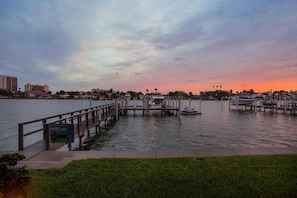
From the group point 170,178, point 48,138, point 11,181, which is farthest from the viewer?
point 48,138

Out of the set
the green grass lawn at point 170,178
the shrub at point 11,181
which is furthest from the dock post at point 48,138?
the shrub at point 11,181

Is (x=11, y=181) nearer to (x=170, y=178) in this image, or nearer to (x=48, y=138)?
(x=170, y=178)

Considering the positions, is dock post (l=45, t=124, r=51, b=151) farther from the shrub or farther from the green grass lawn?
the shrub

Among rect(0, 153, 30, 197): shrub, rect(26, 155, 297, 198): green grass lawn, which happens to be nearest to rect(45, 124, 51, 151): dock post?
rect(26, 155, 297, 198): green grass lawn

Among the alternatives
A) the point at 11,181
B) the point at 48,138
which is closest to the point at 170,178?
the point at 11,181

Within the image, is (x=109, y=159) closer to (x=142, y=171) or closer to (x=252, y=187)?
(x=142, y=171)

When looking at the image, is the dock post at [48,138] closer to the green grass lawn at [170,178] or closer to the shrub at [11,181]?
the green grass lawn at [170,178]

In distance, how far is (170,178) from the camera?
19.4 ft

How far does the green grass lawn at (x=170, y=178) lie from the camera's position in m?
5.04

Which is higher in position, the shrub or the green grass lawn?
the shrub

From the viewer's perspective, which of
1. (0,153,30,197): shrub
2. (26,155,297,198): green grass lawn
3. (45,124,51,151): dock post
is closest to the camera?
(0,153,30,197): shrub

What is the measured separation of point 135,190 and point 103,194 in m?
0.69

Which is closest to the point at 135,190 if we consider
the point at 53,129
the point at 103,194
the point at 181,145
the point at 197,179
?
the point at 103,194

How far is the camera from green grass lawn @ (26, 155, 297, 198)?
504 centimetres
